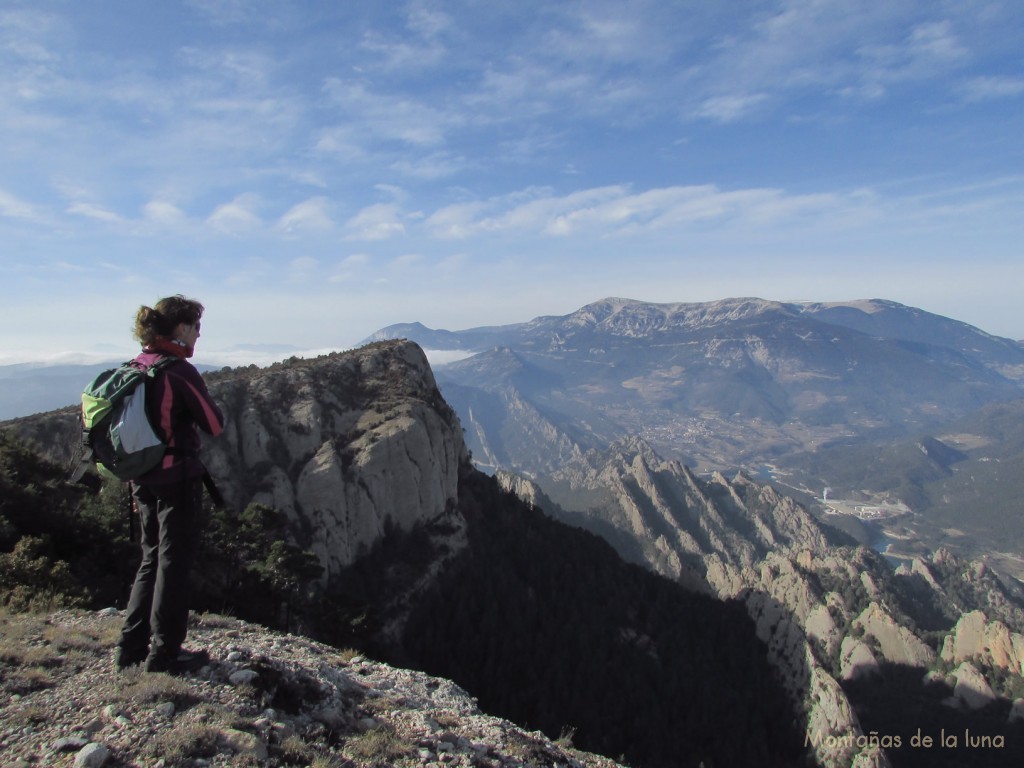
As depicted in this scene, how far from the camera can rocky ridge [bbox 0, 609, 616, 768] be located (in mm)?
6184

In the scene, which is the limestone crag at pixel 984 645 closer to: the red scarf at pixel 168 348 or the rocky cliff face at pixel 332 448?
the rocky cliff face at pixel 332 448

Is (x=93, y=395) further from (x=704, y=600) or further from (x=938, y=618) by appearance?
(x=938, y=618)

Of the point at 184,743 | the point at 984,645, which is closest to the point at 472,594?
the point at 184,743

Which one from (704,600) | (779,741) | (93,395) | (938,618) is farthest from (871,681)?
(93,395)

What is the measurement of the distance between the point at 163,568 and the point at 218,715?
75.1 inches

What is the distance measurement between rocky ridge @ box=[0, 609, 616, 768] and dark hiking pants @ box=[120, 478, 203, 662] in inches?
18.1

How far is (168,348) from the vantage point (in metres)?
7.27

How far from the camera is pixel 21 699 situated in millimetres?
6934

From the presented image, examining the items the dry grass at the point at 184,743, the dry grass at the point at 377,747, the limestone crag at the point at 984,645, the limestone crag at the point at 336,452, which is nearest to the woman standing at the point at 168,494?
the dry grass at the point at 184,743

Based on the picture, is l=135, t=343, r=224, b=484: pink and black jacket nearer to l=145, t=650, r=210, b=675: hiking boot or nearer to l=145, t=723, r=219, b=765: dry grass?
l=145, t=650, r=210, b=675: hiking boot

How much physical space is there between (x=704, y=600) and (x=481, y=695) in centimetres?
4458

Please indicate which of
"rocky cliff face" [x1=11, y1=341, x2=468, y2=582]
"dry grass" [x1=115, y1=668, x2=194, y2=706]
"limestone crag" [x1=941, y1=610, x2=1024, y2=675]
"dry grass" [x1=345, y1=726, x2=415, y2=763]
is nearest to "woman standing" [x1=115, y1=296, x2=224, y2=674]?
"dry grass" [x1=115, y1=668, x2=194, y2=706]

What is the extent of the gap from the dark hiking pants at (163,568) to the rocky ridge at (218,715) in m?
0.46

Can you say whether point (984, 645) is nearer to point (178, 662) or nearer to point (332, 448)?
point (332, 448)
